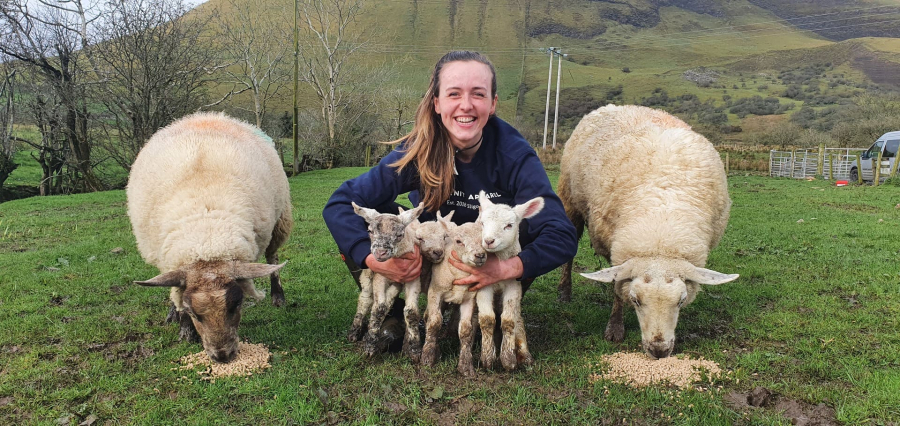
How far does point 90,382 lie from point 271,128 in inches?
1358

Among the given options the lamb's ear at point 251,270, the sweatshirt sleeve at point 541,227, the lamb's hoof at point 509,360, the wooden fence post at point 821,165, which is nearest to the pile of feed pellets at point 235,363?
the lamb's ear at point 251,270

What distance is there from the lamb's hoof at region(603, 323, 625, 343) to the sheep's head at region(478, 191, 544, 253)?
5.34 feet

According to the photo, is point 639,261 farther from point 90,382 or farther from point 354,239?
point 90,382

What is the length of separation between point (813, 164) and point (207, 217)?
3416cm

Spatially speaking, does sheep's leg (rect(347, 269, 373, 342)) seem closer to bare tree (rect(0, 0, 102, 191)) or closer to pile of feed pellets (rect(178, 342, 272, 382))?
pile of feed pellets (rect(178, 342, 272, 382))

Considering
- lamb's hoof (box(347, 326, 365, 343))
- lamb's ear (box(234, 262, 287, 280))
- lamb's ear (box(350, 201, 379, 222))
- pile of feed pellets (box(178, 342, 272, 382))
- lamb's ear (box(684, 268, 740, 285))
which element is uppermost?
lamb's ear (box(350, 201, 379, 222))

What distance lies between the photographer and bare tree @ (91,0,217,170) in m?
20.4

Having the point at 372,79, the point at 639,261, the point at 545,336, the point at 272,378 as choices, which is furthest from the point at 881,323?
the point at 372,79

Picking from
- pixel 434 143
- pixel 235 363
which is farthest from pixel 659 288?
pixel 235 363

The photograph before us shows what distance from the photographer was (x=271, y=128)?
36.2 m

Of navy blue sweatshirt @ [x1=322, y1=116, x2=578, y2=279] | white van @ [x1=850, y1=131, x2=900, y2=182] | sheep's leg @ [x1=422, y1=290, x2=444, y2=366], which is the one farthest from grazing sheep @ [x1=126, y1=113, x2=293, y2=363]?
white van @ [x1=850, y1=131, x2=900, y2=182]

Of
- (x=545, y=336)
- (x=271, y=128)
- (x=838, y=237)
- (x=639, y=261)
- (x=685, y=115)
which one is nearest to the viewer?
(x=639, y=261)

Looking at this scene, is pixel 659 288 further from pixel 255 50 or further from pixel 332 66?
pixel 332 66

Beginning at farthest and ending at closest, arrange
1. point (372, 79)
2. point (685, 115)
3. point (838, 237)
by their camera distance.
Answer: point (685, 115) < point (372, 79) < point (838, 237)
